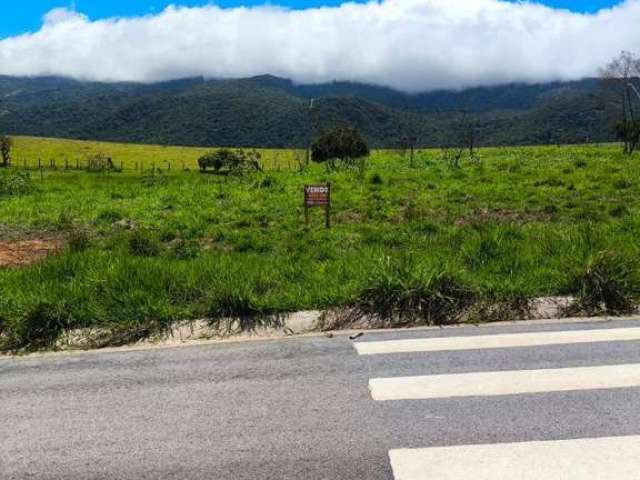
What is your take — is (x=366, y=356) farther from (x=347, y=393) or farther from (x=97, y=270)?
(x=97, y=270)

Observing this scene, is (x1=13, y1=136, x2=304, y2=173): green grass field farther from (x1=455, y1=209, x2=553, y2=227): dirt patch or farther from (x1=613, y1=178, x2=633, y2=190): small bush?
(x1=455, y1=209, x2=553, y2=227): dirt patch

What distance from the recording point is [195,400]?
13.3 ft

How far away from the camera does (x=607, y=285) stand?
6090 mm

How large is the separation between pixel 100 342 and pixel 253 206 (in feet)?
32.9

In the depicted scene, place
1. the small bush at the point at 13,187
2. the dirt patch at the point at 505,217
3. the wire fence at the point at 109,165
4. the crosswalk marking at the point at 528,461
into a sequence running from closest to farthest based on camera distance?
the crosswalk marking at the point at 528,461
the dirt patch at the point at 505,217
the small bush at the point at 13,187
the wire fence at the point at 109,165

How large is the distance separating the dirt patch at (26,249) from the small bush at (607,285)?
24.4 feet

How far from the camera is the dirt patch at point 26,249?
945 centimetres

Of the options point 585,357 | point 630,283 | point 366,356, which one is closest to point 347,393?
point 366,356

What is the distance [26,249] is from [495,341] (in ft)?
29.2

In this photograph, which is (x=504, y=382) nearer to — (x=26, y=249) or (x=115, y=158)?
(x=26, y=249)

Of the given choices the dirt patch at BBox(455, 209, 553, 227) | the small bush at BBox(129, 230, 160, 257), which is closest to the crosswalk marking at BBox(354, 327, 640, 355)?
the small bush at BBox(129, 230, 160, 257)

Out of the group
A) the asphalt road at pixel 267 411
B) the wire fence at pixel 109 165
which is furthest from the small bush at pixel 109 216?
the wire fence at pixel 109 165

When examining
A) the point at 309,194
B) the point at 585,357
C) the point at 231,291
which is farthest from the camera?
the point at 309,194

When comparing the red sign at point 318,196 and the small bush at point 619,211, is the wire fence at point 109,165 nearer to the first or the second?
the small bush at point 619,211
